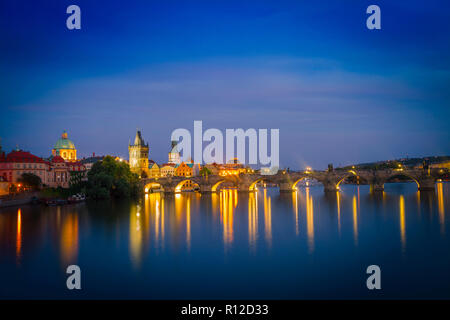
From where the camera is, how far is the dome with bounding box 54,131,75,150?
328ft

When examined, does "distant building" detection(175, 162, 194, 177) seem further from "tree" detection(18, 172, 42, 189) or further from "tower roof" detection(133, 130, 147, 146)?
"tree" detection(18, 172, 42, 189)

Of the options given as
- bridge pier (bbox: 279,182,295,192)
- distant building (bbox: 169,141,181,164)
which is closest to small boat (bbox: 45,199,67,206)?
bridge pier (bbox: 279,182,295,192)

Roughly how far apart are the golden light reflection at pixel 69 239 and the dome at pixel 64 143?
66661 mm

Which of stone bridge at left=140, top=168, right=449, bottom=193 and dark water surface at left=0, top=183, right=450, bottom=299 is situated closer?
dark water surface at left=0, top=183, right=450, bottom=299

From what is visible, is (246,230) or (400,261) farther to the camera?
(246,230)

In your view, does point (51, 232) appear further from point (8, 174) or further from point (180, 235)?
point (8, 174)

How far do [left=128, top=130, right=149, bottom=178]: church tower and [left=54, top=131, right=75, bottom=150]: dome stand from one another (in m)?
15.3

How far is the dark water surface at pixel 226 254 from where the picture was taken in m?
16.7

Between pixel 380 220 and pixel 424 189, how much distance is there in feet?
117

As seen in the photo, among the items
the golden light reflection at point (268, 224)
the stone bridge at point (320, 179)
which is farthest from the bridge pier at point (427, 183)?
the golden light reflection at point (268, 224)
